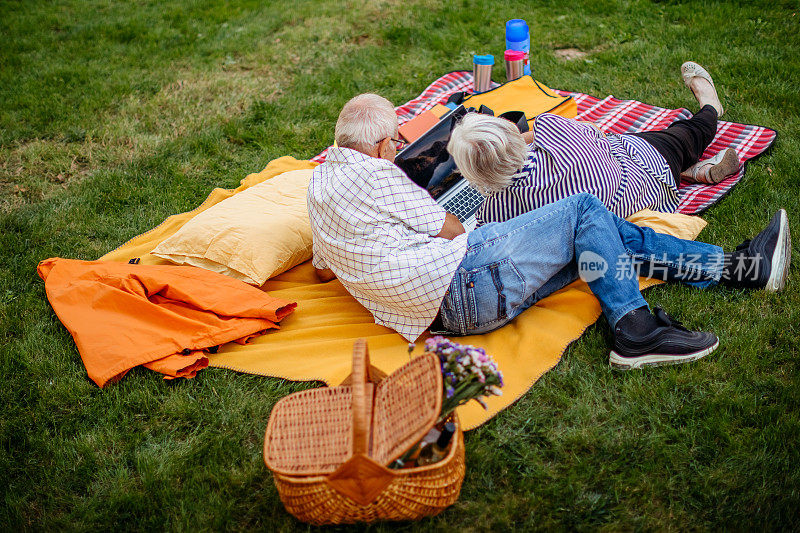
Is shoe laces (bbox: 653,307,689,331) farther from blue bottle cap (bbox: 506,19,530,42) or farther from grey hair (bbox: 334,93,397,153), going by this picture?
blue bottle cap (bbox: 506,19,530,42)

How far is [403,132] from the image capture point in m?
5.09

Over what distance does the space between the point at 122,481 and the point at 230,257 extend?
152cm

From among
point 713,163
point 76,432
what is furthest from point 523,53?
point 76,432

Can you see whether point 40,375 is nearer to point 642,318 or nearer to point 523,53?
point 642,318

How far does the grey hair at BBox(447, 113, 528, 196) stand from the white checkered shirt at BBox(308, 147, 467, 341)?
0.36 m

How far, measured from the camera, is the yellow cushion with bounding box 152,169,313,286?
3988mm

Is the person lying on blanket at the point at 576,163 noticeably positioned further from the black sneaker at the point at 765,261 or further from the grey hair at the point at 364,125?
the black sneaker at the point at 765,261

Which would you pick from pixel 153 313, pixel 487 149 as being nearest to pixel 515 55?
pixel 487 149

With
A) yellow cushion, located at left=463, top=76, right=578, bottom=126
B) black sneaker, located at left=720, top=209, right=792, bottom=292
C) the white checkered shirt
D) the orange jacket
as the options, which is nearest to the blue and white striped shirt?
the white checkered shirt

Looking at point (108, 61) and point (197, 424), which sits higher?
point (108, 61)

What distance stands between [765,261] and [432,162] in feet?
7.18

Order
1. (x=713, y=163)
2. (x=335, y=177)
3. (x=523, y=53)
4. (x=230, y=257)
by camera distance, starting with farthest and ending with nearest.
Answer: (x=523, y=53) → (x=713, y=163) → (x=230, y=257) → (x=335, y=177)

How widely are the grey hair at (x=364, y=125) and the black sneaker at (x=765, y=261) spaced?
213cm

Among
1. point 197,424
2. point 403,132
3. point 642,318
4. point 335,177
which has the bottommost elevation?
point 197,424
